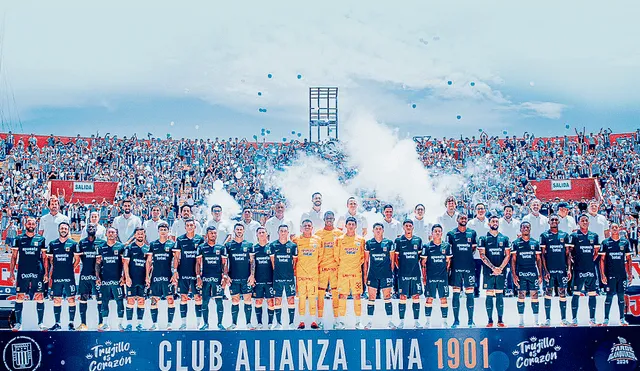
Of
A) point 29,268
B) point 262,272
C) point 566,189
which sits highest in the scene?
point 566,189

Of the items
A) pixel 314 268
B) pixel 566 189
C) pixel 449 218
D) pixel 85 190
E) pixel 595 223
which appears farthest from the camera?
pixel 566 189

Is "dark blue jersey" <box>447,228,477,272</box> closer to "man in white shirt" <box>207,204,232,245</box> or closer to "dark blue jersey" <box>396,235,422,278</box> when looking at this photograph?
"dark blue jersey" <box>396,235,422,278</box>

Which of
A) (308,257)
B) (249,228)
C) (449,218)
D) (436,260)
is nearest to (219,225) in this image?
(249,228)

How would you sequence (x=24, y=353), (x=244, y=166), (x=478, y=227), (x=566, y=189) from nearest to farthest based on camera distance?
(x=24, y=353) < (x=478, y=227) < (x=566, y=189) < (x=244, y=166)

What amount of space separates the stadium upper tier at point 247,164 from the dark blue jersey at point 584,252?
11146 mm

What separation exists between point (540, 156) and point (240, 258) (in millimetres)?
18685

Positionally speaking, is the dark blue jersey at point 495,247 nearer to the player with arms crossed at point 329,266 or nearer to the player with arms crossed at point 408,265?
the player with arms crossed at point 408,265

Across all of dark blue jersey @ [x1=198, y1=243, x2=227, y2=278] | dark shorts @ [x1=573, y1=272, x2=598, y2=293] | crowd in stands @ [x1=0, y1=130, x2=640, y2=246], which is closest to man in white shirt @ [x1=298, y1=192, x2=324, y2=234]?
dark blue jersey @ [x1=198, y1=243, x2=227, y2=278]

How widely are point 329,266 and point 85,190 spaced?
15535mm

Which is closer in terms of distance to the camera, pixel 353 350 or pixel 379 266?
pixel 353 350

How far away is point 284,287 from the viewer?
9070mm

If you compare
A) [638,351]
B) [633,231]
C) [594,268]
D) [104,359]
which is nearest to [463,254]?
[594,268]

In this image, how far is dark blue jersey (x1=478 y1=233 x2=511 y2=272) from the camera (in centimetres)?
905

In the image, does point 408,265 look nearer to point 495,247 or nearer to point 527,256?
point 495,247
